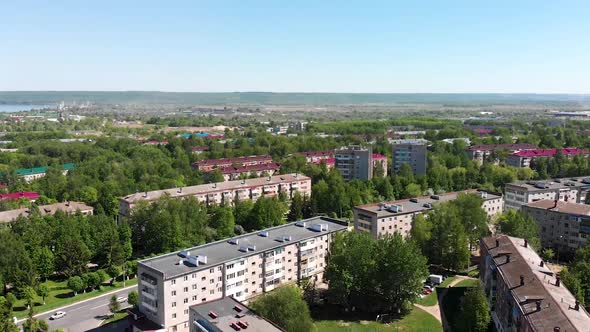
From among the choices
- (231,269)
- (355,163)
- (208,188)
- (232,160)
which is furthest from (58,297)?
(355,163)

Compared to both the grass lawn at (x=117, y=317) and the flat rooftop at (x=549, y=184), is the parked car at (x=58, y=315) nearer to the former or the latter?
the grass lawn at (x=117, y=317)

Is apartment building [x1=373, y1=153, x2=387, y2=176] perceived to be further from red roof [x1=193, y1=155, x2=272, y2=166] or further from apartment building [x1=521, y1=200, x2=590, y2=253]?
apartment building [x1=521, y1=200, x2=590, y2=253]

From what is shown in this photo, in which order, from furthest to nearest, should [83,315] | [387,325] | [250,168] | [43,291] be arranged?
[250,168]
[43,291]
[83,315]
[387,325]

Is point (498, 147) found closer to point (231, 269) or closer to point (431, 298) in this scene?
point (431, 298)

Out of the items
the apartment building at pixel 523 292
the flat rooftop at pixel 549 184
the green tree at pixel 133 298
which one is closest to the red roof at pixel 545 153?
the flat rooftop at pixel 549 184

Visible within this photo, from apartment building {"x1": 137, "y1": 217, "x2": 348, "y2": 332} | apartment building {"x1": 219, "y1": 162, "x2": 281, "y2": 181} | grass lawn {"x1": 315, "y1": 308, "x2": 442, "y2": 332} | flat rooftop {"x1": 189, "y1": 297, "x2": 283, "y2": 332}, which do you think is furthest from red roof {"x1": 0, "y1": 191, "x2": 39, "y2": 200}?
grass lawn {"x1": 315, "y1": 308, "x2": 442, "y2": 332}
